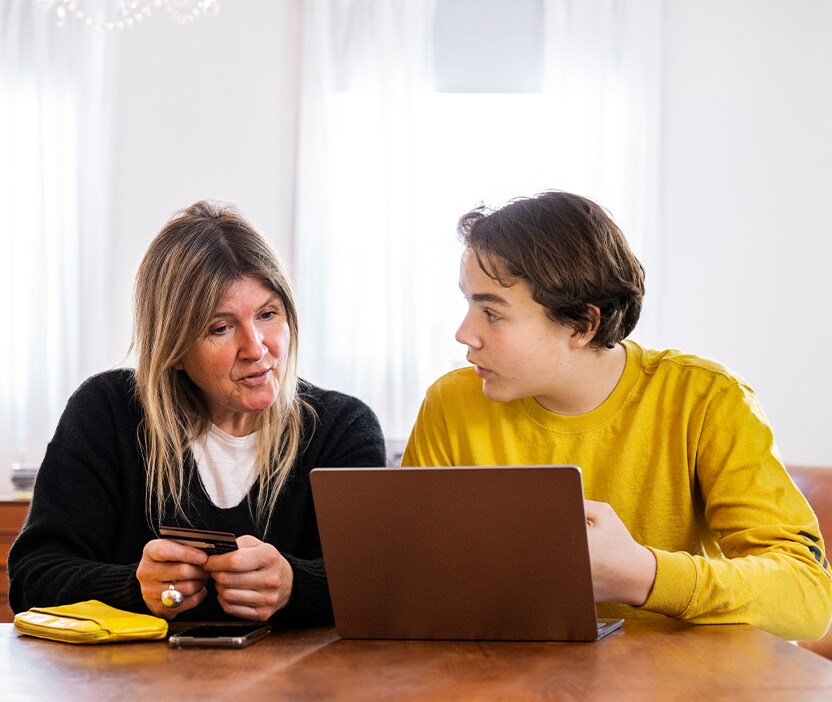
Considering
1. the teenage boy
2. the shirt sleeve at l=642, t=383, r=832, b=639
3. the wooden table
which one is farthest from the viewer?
the teenage boy

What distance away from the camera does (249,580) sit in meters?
1.35

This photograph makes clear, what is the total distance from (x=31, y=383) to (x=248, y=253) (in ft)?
7.41

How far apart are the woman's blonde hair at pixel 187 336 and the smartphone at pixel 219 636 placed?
0.42 meters

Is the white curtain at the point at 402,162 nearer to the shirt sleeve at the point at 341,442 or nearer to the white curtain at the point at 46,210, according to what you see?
the white curtain at the point at 46,210

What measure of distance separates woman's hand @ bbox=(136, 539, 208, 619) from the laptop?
217 mm

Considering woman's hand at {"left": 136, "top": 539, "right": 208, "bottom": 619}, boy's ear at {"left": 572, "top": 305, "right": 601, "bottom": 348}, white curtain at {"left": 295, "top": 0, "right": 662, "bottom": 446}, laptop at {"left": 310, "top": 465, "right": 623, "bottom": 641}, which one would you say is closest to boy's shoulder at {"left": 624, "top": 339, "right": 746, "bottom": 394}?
boy's ear at {"left": 572, "top": 305, "right": 601, "bottom": 348}

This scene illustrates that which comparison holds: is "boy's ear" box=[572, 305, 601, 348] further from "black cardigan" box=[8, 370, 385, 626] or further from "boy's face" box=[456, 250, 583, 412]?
"black cardigan" box=[8, 370, 385, 626]

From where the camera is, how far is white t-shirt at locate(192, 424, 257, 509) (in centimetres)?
174

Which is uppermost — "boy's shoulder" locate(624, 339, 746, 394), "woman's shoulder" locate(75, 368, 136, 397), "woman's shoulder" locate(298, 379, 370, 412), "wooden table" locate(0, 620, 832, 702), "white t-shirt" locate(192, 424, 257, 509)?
"boy's shoulder" locate(624, 339, 746, 394)

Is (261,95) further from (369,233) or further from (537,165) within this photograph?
(537,165)

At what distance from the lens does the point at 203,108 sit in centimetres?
378

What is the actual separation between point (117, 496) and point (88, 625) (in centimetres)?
50

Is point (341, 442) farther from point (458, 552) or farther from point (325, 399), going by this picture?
point (458, 552)

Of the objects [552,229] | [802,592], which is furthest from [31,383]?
[802,592]
